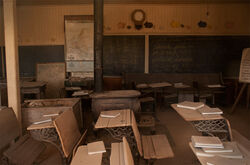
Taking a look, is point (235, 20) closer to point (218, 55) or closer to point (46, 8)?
point (218, 55)

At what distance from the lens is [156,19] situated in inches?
243

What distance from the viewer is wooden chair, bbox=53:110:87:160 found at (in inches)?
84.7

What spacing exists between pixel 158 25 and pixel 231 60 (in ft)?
8.08

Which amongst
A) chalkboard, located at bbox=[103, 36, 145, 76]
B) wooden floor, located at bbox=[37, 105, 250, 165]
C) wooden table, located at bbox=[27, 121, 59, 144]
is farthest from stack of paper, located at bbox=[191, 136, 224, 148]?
chalkboard, located at bbox=[103, 36, 145, 76]

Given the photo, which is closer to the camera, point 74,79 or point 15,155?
point 15,155

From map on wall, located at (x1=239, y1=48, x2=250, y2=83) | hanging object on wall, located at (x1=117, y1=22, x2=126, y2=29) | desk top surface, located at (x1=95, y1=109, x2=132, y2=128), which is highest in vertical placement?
hanging object on wall, located at (x1=117, y1=22, x2=126, y2=29)

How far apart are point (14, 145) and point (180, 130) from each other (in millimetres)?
2837

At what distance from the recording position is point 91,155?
1.86 metres

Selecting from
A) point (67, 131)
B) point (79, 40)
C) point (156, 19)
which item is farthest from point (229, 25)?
point (67, 131)

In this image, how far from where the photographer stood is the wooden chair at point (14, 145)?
7.30 ft

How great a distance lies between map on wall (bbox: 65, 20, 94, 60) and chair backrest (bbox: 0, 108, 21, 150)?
3.86 m

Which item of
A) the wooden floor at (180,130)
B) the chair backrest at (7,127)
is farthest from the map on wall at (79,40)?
the chair backrest at (7,127)

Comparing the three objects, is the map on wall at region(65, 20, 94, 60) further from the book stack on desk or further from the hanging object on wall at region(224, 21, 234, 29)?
the book stack on desk

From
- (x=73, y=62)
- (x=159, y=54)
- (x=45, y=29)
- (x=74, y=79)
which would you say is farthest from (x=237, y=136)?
(x=45, y=29)
